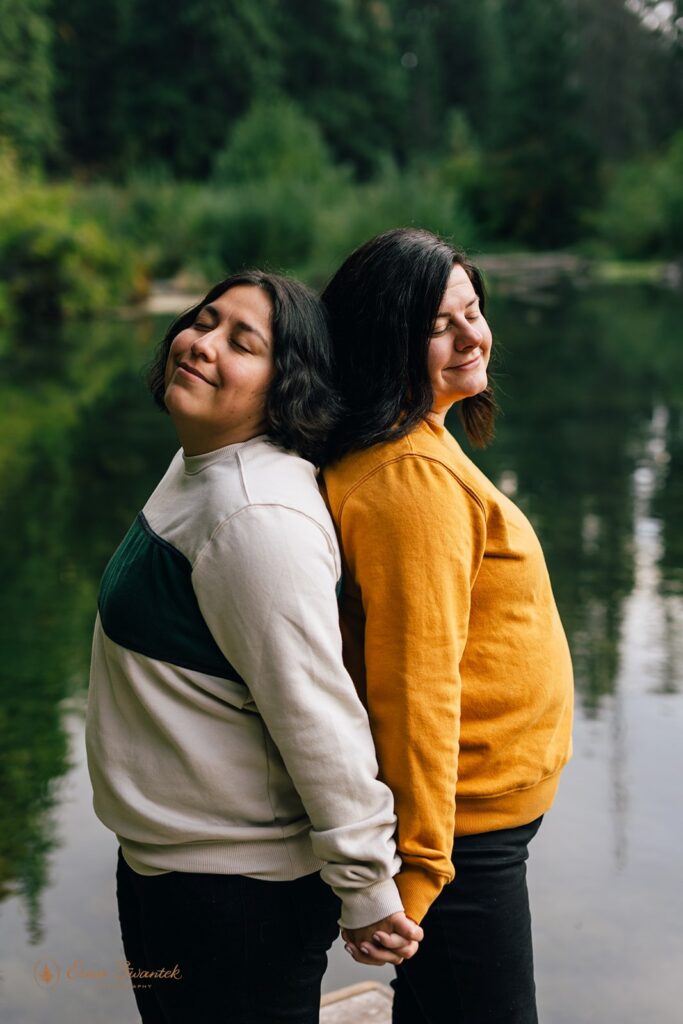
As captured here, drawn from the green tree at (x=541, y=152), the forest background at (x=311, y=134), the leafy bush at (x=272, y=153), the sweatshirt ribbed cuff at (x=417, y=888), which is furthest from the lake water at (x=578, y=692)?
the green tree at (x=541, y=152)

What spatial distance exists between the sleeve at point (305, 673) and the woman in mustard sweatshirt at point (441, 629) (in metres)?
0.07

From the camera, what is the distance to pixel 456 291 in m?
1.82

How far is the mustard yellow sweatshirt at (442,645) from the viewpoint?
1.64 metres

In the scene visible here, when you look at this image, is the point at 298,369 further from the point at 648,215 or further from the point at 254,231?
the point at 648,215

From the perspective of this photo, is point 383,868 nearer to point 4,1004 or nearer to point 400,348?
point 400,348

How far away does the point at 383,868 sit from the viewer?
1594mm

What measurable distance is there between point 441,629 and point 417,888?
34 centimetres

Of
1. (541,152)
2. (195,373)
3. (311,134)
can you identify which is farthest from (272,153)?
(195,373)

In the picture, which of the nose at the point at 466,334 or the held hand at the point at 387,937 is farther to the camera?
the nose at the point at 466,334

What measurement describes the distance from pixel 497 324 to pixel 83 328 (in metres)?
6.68

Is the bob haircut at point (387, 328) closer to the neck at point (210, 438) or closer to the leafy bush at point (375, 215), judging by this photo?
the neck at point (210, 438)

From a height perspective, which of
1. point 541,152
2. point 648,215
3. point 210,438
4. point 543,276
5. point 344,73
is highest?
point 210,438

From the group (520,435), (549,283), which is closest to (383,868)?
(520,435)

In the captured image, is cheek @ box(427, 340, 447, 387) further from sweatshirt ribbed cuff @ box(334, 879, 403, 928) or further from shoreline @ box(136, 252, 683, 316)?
shoreline @ box(136, 252, 683, 316)
